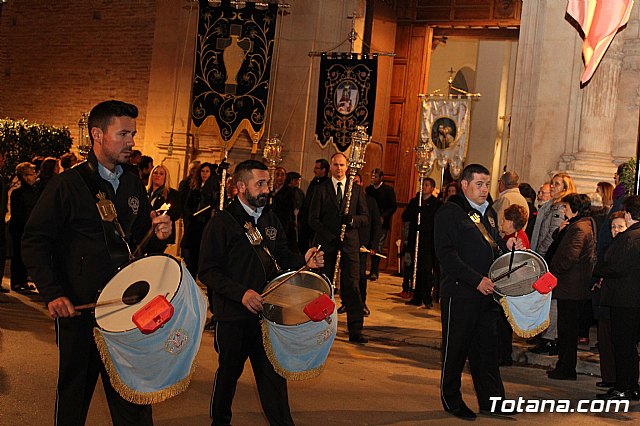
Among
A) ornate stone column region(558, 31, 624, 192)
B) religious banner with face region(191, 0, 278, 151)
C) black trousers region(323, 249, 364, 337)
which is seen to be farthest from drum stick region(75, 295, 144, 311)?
religious banner with face region(191, 0, 278, 151)

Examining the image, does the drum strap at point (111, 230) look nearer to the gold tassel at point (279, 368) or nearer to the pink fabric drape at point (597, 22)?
the gold tassel at point (279, 368)

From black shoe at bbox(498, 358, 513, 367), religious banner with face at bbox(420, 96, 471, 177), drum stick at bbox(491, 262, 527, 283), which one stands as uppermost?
religious banner with face at bbox(420, 96, 471, 177)

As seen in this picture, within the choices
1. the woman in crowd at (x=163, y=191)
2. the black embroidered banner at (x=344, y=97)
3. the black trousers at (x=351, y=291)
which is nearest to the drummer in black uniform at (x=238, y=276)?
the black trousers at (x=351, y=291)

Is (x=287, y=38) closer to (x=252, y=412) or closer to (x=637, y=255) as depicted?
(x=637, y=255)

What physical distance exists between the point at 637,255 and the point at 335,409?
124 inches

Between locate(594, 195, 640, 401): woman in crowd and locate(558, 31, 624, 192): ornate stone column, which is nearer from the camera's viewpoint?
locate(594, 195, 640, 401): woman in crowd

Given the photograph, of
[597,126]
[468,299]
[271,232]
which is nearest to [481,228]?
[468,299]

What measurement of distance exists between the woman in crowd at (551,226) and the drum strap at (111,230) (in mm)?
6961

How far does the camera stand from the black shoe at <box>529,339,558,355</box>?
11.3 meters

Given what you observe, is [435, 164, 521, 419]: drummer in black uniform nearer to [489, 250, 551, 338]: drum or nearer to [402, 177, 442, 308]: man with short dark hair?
[489, 250, 551, 338]: drum

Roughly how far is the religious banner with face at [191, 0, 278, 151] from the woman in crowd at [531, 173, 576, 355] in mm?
7144

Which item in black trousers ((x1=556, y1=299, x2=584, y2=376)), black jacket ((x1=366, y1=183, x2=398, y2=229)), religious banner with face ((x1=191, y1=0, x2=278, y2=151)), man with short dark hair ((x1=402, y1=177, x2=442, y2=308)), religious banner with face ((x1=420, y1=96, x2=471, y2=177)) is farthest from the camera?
religious banner with face ((x1=420, y1=96, x2=471, y2=177))

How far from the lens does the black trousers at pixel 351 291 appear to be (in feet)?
37.1

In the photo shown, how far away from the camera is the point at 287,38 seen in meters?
18.9
